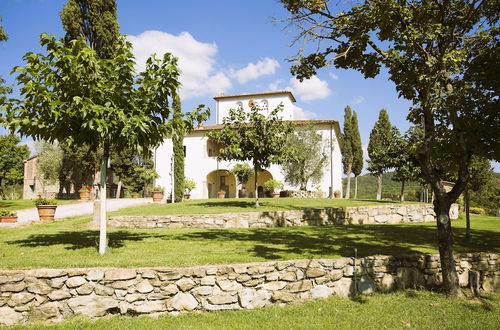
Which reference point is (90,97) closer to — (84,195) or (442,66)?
(442,66)

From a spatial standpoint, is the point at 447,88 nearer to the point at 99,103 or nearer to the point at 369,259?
the point at 369,259

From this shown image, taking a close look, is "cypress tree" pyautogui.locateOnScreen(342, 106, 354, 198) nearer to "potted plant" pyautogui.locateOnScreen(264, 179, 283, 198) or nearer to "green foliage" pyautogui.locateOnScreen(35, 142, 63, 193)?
"potted plant" pyautogui.locateOnScreen(264, 179, 283, 198)

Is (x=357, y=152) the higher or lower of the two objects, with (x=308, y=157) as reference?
higher

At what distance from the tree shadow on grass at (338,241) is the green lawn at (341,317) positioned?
1598 mm


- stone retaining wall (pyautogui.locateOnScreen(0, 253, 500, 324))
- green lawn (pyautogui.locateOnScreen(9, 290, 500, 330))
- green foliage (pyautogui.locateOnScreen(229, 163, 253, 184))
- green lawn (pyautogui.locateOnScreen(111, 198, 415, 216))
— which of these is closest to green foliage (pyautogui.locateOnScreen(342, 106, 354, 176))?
green foliage (pyautogui.locateOnScreen(229, 163, 253, 184))

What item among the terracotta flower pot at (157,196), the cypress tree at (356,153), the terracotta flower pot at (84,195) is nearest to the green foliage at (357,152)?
the cypress tree at (356,153)

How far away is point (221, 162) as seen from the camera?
32875 millimetres

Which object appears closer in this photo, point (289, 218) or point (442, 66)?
point (442, 66)

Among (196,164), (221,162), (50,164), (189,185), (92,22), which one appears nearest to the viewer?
(92,22)

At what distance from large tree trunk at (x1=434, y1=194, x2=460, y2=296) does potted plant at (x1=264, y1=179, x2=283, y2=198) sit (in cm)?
2173

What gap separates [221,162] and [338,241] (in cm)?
2416

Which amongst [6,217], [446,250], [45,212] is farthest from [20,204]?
[446,250]

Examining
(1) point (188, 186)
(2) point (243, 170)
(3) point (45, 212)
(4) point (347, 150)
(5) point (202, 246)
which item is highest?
(4) point (347, 150)

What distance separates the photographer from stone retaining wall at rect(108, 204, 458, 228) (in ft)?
41.2
